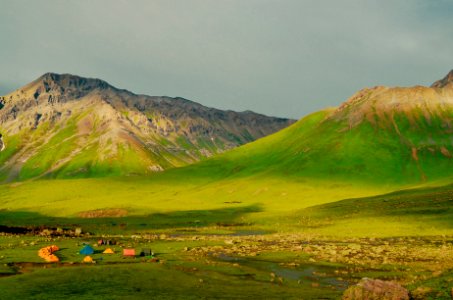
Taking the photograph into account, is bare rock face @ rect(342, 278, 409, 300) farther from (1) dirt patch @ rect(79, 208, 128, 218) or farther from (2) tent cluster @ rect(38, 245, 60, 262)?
(1) dirt patch @ rect(79, 208, 128, 218)

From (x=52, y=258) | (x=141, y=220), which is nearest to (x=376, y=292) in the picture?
(x=52, y=258)

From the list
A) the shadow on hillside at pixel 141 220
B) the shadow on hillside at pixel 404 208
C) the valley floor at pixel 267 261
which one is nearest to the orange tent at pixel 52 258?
the valley floor at pixel 267 261

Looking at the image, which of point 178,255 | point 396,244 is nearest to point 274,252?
point 178,255

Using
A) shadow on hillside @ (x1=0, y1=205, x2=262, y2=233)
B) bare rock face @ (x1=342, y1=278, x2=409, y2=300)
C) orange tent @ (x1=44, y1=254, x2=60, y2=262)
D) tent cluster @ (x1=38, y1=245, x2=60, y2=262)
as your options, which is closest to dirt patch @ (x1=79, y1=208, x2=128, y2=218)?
shadow on hillside @ (x1=0, y1=205, x2=262, y2=233)

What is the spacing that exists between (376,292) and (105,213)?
14841 cm

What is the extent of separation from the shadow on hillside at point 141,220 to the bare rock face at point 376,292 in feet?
311

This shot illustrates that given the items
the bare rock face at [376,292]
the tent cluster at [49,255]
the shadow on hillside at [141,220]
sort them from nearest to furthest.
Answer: the bare rock face at [376,292]
the tent cluster at [49,255]
the shadow on hillside at [141,220]

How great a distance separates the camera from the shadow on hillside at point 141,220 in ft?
426

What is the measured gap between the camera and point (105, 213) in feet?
553

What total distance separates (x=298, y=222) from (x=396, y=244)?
48.4 meters

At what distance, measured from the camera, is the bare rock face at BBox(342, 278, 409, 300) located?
31234 mm

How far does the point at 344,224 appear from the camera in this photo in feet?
375

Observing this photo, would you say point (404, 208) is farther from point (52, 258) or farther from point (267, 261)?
point (52, 258)

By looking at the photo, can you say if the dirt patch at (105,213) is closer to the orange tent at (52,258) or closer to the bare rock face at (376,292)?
the orange tent at (52,258)
